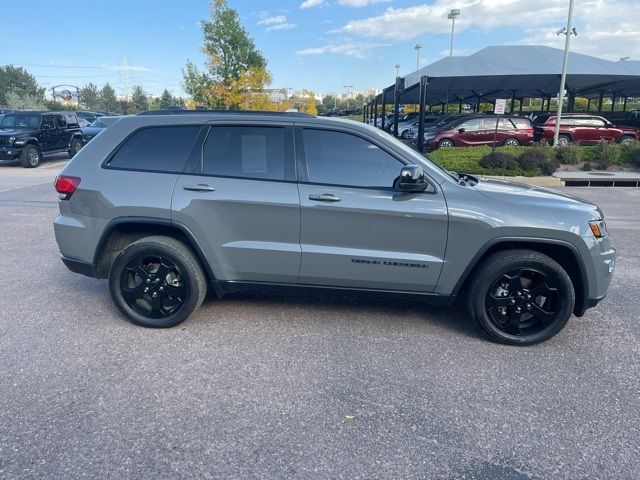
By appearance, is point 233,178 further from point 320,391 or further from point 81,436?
point 81,436

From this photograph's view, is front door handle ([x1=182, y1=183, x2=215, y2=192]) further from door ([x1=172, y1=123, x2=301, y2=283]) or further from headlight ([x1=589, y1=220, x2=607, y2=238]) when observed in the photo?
headlight ([x1=589, y1=220, x2=607, y2=238])

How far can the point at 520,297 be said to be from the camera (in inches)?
141

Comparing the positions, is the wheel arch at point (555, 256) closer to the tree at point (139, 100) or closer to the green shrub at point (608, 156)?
the green shrub at point (608, 156)

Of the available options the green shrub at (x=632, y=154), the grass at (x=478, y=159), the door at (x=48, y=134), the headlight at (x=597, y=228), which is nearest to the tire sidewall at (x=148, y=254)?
the headlight at (x=597, y=228)

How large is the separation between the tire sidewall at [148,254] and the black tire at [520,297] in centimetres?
229

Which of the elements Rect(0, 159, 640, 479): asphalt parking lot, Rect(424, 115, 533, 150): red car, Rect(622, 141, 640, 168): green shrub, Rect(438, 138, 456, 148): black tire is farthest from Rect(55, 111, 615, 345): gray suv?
Rect(424, 115, 533, 150): red car

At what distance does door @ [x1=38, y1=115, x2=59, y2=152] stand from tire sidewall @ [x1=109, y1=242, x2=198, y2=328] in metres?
15.5

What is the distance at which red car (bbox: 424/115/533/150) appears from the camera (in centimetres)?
1862

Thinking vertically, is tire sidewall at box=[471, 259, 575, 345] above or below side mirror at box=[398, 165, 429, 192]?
below

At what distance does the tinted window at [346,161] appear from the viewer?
3621 mm

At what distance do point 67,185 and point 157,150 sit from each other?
83 cm

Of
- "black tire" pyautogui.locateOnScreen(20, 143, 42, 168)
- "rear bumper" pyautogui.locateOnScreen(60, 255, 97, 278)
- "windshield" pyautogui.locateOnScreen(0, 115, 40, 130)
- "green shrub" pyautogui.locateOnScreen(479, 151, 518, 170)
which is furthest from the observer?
"windshield" pyautogui.locateOnScreen(0, 115, 40, 130)

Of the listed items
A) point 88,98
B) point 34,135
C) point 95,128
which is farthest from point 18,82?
point 34,135

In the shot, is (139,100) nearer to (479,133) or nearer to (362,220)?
(479,133)
